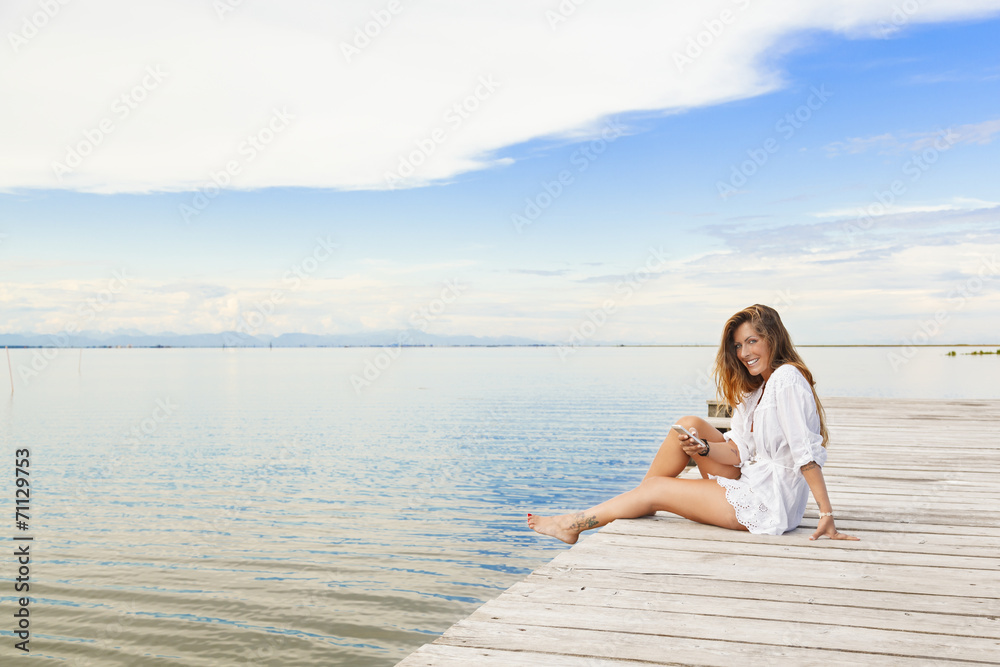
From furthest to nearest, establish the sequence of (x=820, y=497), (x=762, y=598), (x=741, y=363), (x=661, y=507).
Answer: (x=661, y=507), (x=741, y=363), (x=820, y=497), (x=762, y=598)

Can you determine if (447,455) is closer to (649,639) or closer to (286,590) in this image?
(286,590)

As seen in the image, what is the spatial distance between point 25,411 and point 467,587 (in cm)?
2686

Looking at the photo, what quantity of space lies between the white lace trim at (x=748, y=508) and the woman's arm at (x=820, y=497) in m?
0.30

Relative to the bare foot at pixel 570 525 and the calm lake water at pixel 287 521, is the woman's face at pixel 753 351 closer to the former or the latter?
the bare foot at pixel 570 525

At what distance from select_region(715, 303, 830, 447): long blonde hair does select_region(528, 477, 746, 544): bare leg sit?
0.66 metres

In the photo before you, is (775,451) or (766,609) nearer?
(766,609)

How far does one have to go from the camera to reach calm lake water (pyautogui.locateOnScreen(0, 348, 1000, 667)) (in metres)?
6.54

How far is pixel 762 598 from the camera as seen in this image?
333 centimetres

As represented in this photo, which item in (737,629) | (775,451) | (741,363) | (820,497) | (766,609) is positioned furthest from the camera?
(741,363)

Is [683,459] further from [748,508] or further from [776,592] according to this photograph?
[776,592]

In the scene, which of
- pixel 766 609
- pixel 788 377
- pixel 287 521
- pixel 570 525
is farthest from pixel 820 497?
pixel 287 521

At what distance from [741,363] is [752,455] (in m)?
0.64

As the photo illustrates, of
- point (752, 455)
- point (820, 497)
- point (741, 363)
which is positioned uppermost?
point (741, 363)

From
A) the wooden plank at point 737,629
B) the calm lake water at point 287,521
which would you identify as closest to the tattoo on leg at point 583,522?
the wooden plank at point 737,629
